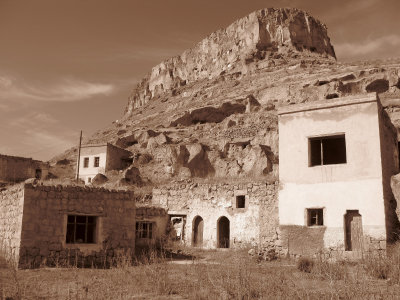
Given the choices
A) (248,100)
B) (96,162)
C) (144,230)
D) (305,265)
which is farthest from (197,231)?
(248,100)

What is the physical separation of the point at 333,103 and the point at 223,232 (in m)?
8.57

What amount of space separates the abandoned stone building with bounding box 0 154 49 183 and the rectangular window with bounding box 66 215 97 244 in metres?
22.2

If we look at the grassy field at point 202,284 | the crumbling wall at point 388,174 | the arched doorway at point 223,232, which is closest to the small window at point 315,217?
the crumbling wall at point 388,174

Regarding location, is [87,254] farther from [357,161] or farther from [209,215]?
[357,161]

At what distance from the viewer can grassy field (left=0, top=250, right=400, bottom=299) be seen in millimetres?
7840

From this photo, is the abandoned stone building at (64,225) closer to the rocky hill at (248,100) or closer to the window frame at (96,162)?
the rocky hill at (248,100)

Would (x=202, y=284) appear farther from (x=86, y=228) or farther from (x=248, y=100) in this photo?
(x=248, y=100)

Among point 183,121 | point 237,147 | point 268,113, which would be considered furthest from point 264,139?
point 183,121

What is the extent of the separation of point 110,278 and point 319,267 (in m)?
5.75

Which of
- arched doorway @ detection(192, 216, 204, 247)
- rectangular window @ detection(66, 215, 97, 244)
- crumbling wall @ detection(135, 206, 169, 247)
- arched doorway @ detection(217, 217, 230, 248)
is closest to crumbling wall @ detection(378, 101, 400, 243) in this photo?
arched doorway @ detection(217, 217, 230, 248)

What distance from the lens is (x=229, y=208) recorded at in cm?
1995

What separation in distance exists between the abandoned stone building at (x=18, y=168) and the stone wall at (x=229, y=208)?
1775cm

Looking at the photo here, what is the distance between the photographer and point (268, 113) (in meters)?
44.6

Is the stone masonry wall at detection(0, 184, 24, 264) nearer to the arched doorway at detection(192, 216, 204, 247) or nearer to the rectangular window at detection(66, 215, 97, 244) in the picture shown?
the rectangular window at detection(66, 215, 97, 244)
